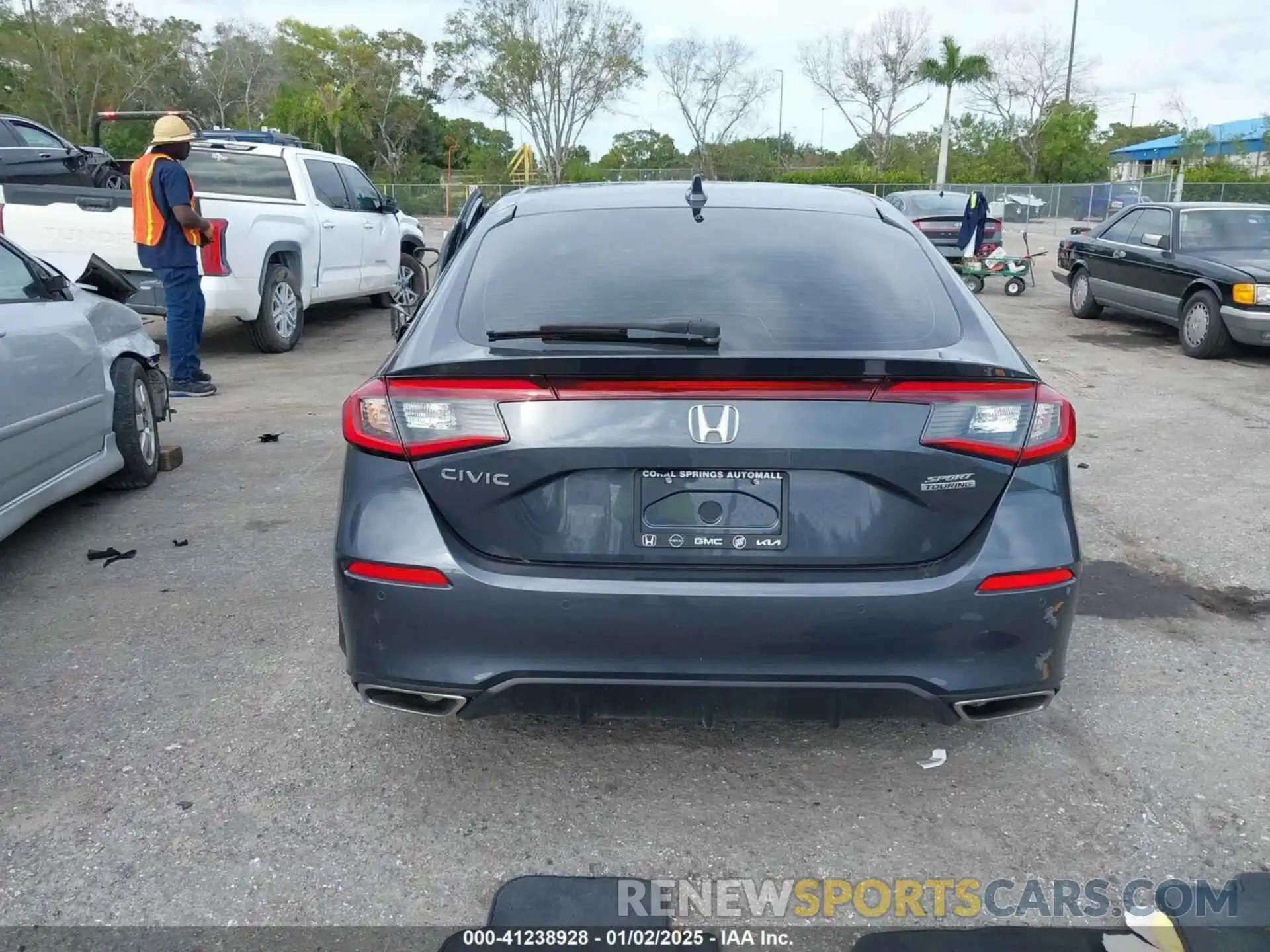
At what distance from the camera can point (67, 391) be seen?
196 inches

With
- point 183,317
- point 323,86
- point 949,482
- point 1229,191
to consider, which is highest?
point 323,86

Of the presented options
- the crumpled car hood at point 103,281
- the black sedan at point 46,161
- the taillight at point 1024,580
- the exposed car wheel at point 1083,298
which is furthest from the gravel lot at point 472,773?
the exposed car wheel at point 1083,298

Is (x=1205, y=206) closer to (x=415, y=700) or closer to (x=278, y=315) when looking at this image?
(x=278, y=315)

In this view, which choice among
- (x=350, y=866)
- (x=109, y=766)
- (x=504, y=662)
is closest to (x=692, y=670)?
(x=504, y=662)

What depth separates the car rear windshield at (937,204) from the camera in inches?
696

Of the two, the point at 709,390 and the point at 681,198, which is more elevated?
the point at 681,198

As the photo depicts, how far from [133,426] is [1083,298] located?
11759 millimetres

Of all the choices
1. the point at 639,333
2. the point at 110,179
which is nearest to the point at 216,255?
the point at 110,179

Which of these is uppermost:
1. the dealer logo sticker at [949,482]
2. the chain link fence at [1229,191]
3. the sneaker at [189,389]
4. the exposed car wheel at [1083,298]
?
the chain link fence at [1229,191]

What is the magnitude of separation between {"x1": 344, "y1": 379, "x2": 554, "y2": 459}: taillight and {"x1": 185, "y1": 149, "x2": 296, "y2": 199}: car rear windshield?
8.80m

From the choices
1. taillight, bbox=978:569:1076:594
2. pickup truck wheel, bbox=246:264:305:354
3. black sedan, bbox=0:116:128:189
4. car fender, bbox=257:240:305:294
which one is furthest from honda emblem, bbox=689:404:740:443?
black sedan, bbox=0:116:128:189

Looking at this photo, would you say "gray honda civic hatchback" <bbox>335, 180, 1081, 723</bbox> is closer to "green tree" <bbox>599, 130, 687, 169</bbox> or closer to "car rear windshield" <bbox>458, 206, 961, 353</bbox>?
"car rear windshield" <bbox>458, 206, 961, 353</bbox>

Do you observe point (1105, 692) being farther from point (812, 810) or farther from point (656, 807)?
point (656, 807)

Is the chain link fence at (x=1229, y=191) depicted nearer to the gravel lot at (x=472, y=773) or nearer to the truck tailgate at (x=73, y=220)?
the truck tailgate at (x=73, y=220)
